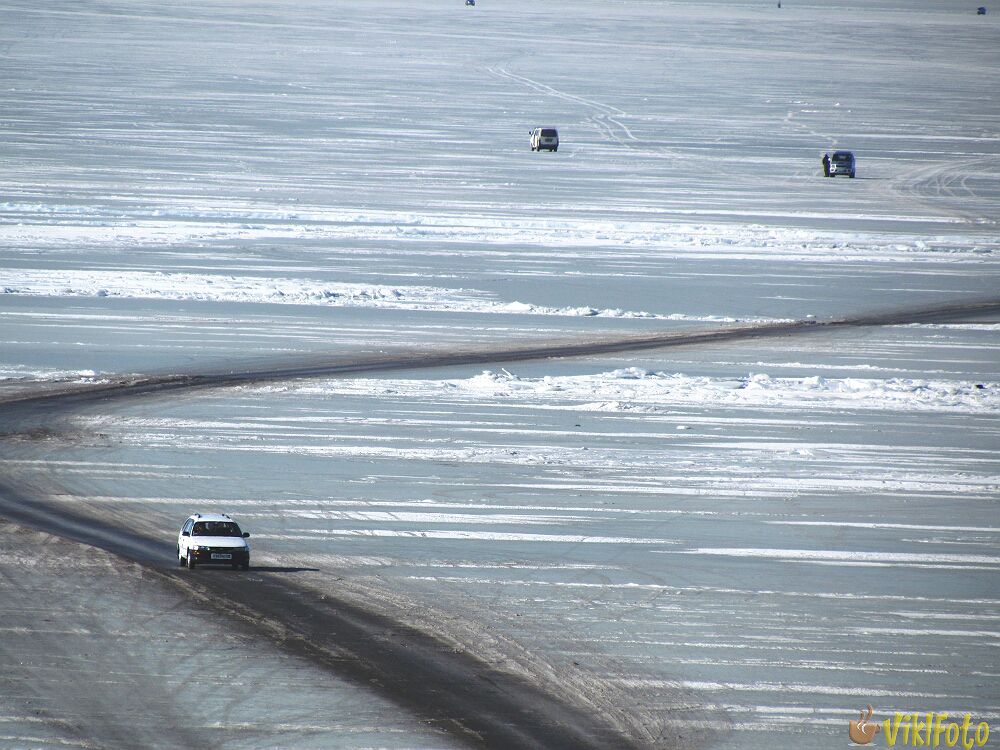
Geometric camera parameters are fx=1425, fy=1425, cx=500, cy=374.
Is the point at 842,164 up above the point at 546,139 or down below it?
below

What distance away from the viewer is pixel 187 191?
53156mm

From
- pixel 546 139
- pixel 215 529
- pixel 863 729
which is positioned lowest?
pixel 863 729

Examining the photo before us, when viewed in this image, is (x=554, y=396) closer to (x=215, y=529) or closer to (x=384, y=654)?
(x=215, y=529)

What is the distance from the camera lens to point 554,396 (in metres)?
26.1

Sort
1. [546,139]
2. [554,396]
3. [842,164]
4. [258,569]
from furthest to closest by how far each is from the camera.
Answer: [546,139] → [842,164] → [554,396] → [258,569]

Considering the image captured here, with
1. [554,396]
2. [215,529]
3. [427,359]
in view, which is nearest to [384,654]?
[215,529]

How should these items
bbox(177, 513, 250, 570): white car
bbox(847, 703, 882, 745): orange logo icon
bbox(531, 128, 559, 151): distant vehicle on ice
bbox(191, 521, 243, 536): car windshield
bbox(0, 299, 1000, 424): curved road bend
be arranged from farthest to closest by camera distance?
1. bbox(531, 128, 559, 151): distant vehicle on ice
2. bbox(0, 299, 1000, 424): curved road bend
3. bbox(191, 521, 243, 536): car windshield
4. bbox(177, 513, 250, 570): white car
5. bbox(847, 703, 882, 745): orange logo icon

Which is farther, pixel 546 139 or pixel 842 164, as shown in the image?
pixel 546 139

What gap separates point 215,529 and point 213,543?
0.73 feet

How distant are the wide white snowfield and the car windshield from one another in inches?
36.3

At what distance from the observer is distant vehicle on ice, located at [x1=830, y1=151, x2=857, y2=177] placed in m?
62.0

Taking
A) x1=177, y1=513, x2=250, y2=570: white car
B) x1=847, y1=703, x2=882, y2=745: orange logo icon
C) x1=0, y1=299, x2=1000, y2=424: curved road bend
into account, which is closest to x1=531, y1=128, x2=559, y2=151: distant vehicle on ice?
x1=0, y1=299, x2=1000, y2=424: curved road bend

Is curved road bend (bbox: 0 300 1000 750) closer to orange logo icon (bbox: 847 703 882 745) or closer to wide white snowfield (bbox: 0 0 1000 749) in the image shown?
wide white snowfield (bbox: 0 0 1000 749)

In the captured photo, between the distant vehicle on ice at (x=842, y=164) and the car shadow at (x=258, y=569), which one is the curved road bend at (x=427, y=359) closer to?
the car shadow at (x=258, y=569)
